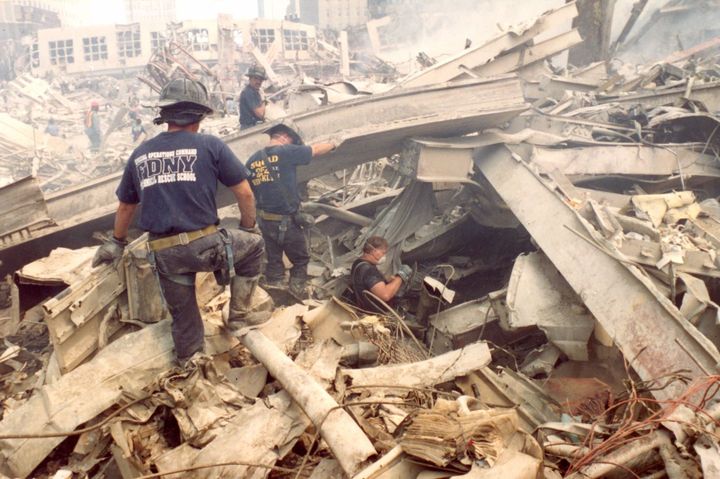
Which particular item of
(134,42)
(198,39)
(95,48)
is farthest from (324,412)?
(95,48)

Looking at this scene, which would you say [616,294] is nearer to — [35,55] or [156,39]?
[156,39]

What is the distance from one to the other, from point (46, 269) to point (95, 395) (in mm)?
1420

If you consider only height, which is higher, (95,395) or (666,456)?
(666,456)

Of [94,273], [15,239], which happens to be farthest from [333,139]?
[15,239]

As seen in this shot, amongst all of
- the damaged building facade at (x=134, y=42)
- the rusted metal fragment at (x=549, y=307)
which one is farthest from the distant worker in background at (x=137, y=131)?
the damaged building facade at (x=134, y=42)

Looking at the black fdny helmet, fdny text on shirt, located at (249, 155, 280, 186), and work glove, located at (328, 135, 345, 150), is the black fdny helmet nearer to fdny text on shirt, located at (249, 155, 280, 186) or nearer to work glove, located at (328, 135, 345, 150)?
fdny text on shirt, located at (249, 155, 280, 186)

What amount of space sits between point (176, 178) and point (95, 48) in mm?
27908

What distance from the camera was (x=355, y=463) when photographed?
2008 mm

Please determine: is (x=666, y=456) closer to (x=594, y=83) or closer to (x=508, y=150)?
(x=508, y=150)

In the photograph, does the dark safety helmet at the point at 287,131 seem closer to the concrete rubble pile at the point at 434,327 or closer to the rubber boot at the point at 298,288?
the concrete rubble pile at the point at 434,327

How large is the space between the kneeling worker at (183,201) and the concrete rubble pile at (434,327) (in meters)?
0.41

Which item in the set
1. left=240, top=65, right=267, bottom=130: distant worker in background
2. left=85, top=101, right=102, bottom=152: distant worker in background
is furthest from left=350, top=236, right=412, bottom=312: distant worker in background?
left=85, top=101, right=102, bottom=152: distant worker in background

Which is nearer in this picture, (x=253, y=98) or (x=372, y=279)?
(x=372, y=279)

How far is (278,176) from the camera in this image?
4.70 metres
